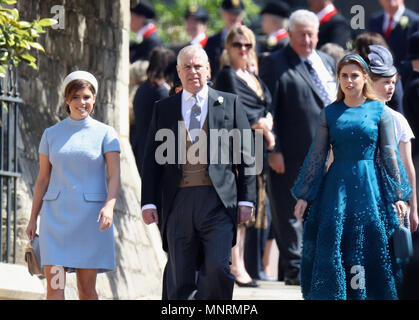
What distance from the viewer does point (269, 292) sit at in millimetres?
A: 11422

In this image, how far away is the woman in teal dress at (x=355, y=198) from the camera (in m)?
9.03

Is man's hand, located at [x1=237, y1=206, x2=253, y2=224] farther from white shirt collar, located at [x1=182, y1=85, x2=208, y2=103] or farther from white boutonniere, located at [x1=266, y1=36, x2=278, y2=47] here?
white boutonniere, located at [x1=266, y1=36, x2=278, y2=47]

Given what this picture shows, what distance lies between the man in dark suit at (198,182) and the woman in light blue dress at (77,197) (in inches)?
12.3

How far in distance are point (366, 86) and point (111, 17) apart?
3998mm

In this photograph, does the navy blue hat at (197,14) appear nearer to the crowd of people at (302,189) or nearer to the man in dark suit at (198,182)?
the crowd of people at (302,189)

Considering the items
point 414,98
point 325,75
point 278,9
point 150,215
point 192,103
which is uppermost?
point 278,9

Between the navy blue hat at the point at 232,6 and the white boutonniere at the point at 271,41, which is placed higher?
the navy blue hat at the point at 232,6

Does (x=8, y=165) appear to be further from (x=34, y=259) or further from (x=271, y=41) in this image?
(x=271, y=41)

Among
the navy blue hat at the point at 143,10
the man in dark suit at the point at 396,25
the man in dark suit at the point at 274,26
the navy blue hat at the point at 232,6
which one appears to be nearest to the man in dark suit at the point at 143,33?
the navy blue hat at the point at 143,10

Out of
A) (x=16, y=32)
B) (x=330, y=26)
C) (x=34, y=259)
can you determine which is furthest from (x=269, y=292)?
(x=330, y=26)

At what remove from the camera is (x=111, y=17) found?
1257 centimetres

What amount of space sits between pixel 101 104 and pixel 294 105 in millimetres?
1835

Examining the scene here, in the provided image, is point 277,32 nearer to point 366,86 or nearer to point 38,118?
point 38,118

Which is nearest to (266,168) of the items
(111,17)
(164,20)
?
(111,17)
